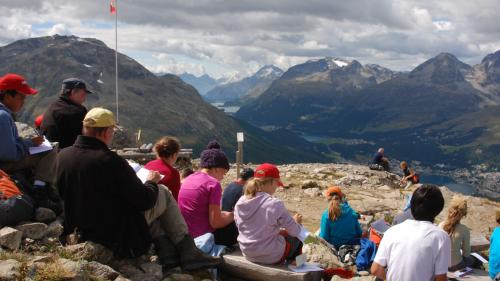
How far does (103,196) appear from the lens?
736 centimetres

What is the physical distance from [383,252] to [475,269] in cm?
625

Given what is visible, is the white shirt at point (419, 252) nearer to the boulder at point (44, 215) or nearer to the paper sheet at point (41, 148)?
the boulder at point (44, 215)

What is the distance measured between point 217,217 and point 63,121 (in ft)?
14.0

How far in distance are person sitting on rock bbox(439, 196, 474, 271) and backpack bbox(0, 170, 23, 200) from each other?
9007mm

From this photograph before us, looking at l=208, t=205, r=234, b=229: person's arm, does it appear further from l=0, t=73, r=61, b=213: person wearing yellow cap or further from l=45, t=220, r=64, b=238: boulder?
l=0, t=73, r=61, b=213: person wearing yellow cap

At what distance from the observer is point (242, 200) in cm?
873

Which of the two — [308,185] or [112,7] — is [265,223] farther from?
[112,7]

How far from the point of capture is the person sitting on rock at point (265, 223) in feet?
28.1

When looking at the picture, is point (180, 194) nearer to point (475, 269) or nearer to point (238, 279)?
point (238, 279)

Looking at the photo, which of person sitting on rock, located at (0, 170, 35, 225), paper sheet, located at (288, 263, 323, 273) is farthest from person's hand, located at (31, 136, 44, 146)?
paper sheet, located at (288, 263, 323, 273)

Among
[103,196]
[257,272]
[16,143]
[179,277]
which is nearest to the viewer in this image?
[103,196]

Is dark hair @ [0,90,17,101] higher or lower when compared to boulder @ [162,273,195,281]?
higher

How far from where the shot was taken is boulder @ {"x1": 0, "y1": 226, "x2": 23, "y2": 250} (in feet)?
22.8

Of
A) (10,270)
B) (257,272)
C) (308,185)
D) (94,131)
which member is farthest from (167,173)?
(308,185)
